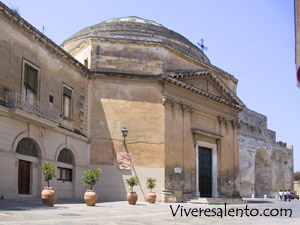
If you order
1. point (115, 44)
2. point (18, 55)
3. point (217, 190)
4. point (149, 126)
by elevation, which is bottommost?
point (217, 190)

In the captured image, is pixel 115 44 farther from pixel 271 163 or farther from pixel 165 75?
pixel 271 163

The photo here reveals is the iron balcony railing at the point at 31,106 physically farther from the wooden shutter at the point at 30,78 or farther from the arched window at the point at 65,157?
the arched window at the point at 65,157

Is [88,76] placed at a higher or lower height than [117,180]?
higher

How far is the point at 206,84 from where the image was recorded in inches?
1102

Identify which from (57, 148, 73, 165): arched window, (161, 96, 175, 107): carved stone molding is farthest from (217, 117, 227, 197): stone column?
(57, 148, 73, 165): arched window

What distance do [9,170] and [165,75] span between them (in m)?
11.1

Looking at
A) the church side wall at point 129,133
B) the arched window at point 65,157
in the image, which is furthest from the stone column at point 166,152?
the arched window at point 65,157

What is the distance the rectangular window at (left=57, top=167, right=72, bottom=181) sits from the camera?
2064 centimetres

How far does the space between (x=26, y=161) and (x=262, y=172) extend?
3474cm

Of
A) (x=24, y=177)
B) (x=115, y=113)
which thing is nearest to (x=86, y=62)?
(x=115, y=113)

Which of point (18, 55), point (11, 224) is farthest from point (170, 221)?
point (18, 55)

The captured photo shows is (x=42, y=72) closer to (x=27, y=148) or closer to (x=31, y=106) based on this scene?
(x=31, y=106)

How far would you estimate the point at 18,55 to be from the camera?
58.3ft

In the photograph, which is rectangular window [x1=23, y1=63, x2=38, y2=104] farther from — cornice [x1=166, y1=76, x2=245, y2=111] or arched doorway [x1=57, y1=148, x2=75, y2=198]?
cornice [x1=166, y1=76, x2=245, y2=111]
